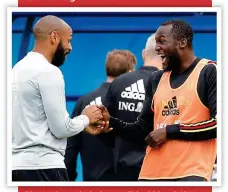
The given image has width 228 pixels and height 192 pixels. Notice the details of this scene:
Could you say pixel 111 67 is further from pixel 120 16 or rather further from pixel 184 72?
pixel 184 72

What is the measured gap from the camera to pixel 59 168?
17.7ft

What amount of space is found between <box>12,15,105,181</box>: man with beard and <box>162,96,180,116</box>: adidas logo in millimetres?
556

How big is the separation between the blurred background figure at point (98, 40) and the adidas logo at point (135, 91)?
765 mm

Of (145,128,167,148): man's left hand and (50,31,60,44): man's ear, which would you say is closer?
(145,128,167,148): man's left hand

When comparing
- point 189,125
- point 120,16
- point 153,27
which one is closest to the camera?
point 189,125

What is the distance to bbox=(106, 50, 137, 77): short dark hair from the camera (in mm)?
7383

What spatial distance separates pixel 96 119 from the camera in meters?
5.72

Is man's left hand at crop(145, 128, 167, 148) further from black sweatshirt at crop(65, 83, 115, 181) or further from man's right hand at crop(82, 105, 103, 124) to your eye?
black sweatshirt at crop(65, 83, 115, 181)

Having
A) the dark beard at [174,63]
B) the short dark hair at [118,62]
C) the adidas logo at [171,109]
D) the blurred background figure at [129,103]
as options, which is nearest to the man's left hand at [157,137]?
the adidas logo at [171,109]

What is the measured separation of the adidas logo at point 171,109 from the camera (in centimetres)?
533

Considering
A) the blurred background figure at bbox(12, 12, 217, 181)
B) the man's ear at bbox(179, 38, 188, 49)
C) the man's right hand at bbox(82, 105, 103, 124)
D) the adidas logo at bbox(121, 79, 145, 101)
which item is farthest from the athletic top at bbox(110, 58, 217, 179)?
the blurred background figure at bbox(12, 12, 217, 181)

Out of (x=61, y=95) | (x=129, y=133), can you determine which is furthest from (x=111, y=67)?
(x=61, y=95)

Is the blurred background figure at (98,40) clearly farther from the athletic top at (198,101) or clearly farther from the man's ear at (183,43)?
the athletic top at (198,101)

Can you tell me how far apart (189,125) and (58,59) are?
3.18 ft
